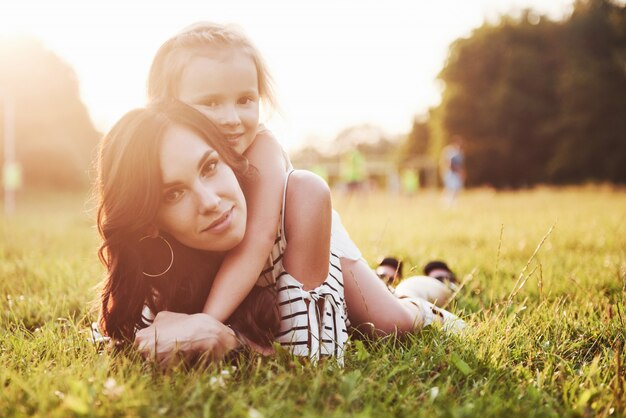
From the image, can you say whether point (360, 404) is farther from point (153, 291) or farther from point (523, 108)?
point (523, 108)

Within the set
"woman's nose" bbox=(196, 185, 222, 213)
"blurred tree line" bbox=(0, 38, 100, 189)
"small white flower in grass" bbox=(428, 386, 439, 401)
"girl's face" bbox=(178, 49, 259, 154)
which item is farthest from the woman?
"blurred tree line" bbox=(0, 38, 100, 189)

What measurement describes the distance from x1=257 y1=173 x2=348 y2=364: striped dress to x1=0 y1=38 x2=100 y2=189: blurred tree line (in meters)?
21.6

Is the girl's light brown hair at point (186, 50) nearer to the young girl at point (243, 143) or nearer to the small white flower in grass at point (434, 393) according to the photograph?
the young girl at point (243, 143)

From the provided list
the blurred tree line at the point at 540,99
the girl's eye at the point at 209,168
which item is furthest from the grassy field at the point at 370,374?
the blurred tree line at the point at 540,99

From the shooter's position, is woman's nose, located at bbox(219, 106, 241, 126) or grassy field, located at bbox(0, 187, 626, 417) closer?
grassy field, located at bbox(0, 187, 626, 417)

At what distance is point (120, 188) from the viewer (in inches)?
75.9

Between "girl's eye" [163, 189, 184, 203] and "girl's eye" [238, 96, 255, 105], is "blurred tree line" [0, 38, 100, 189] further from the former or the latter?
"girl's eye" [163, 189, 184, 203]

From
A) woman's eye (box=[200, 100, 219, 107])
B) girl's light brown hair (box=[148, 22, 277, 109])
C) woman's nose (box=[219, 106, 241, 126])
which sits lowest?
woman's nose (box=[219, 106, 241, 126])

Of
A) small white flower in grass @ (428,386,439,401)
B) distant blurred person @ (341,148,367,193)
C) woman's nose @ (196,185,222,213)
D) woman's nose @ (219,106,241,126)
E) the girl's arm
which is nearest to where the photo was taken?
small white flower in grass @ (428,386,439,401)

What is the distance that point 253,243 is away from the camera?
2064 millimetres

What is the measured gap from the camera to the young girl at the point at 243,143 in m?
2.05

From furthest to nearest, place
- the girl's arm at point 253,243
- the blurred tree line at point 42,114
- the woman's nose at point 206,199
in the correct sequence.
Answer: the blurred tree line at point 42,114 < the girl's arm at point 253,243 < the woman's nose at point 206,199

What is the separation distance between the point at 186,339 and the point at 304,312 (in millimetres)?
487

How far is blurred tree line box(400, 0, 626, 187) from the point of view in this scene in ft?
89.8
